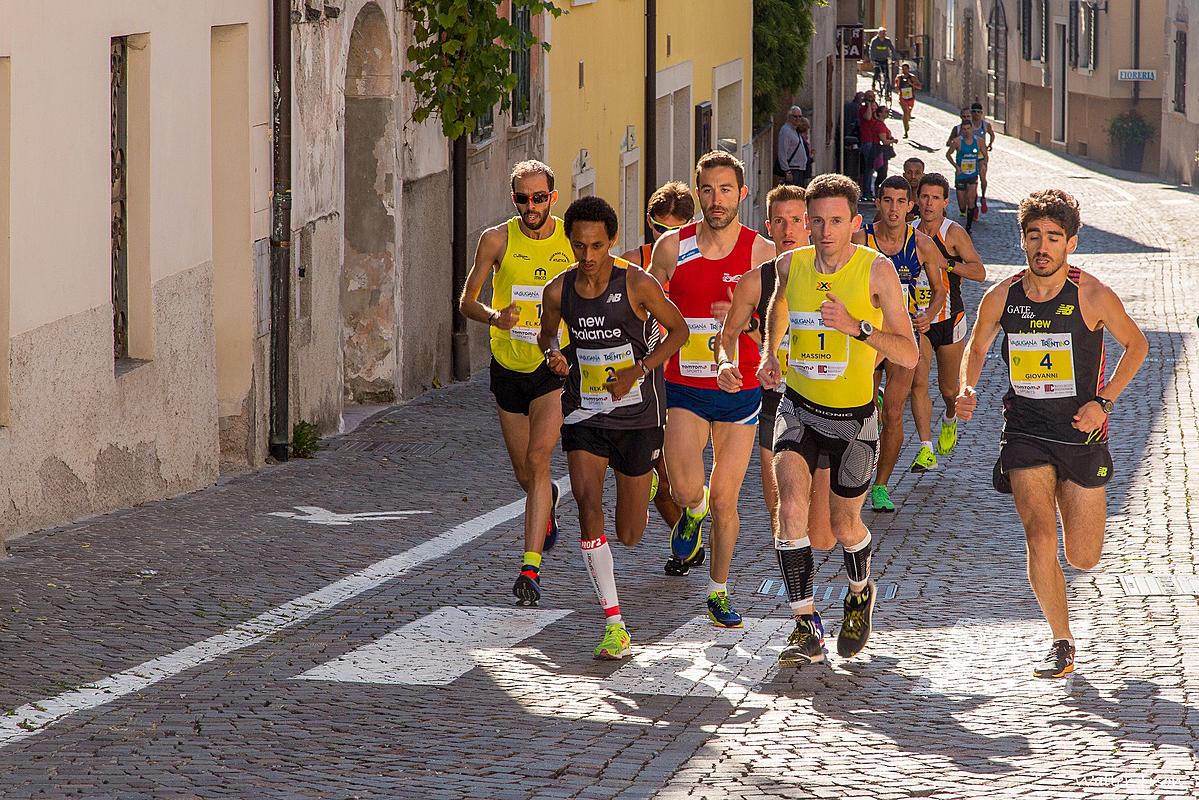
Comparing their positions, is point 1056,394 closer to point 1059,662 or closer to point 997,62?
point 1059,662

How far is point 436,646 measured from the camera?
330 inches

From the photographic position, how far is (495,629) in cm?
872

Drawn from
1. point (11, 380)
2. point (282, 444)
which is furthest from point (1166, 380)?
point (11, 380)

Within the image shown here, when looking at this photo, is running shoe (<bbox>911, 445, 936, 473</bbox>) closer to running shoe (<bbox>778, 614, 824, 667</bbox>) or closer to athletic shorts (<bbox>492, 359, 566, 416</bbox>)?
athletic shorts (<bbox>492, 359, 566, 416</bbox>)

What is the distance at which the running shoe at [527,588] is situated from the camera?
9.10m

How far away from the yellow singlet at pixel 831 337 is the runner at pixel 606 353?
21.5 inches

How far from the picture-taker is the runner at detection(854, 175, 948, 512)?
12.1 metres

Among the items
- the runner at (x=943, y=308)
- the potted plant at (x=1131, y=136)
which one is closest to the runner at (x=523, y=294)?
the runner at (x=943, y=308)

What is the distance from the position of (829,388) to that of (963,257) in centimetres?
501

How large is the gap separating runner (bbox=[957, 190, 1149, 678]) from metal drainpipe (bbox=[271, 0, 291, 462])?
22.4 ft

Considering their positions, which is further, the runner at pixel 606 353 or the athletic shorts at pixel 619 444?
the athletic shorts at pixel 619 444

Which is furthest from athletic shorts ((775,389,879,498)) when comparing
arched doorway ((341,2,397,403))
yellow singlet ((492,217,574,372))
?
arched doorway ((341,2,397,403))

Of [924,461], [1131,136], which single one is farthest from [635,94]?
[1131,136]

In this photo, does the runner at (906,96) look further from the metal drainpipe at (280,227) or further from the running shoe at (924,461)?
the metal drainpipe at (280,227)
